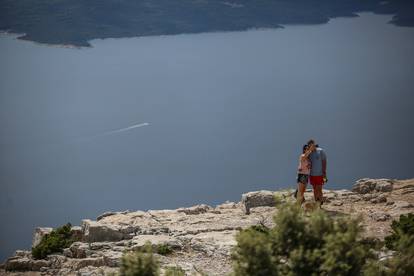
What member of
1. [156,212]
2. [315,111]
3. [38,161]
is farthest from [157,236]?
[315,111]

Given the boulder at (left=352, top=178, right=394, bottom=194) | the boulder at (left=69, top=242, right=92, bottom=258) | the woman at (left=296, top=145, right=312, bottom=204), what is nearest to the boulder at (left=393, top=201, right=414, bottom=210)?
the boulder at (left=352, top=178, right=394, bottom=194)

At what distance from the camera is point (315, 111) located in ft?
153

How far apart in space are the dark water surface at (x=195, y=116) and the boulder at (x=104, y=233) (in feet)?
43.6

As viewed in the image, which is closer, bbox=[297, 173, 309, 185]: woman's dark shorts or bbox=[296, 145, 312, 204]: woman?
bbox=[296, 145, 312, 204]: woman

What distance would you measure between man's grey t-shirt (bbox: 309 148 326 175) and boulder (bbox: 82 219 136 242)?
3.64 metres

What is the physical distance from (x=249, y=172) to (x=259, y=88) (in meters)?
14.7

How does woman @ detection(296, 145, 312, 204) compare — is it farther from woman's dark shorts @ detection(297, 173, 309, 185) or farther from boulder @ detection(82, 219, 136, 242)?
boulder @ detection(82, 219, 136, 242)

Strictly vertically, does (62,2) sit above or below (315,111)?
above

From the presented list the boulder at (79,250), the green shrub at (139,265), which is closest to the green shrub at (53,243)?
the boulder at (79,250)

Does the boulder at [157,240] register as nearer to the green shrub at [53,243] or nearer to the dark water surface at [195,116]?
the green shrub at [53,243]

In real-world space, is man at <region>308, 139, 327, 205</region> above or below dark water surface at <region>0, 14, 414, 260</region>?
below

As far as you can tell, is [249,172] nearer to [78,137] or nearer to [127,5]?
[78,137]

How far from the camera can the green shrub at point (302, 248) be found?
32.1 ft

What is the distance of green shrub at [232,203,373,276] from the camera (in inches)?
385
